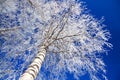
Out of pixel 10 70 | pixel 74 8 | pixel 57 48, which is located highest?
pixel 74 8

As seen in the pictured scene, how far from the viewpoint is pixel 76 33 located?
772 cm

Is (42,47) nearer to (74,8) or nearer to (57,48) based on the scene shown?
(57,48)

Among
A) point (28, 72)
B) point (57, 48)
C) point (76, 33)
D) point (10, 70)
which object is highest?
point (76, 33)

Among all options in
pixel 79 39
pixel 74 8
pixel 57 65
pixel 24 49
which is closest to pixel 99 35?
pixel 79 39

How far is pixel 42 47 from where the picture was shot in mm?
6949

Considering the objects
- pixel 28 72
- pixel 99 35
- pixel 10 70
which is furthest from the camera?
pixel 99 35

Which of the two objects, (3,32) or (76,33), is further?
(76,33)

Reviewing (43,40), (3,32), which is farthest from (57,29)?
(3,32)

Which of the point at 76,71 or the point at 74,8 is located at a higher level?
the point at 74,8

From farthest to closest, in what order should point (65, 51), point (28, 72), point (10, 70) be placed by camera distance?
point (65, 51) → point (10, 70) → point (28, 72)

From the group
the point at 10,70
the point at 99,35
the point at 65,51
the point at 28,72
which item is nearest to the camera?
the point at 28,72

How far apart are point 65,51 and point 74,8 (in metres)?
1.66

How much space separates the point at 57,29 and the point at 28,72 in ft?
9.44

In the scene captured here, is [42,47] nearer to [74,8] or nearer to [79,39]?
[79,39]
